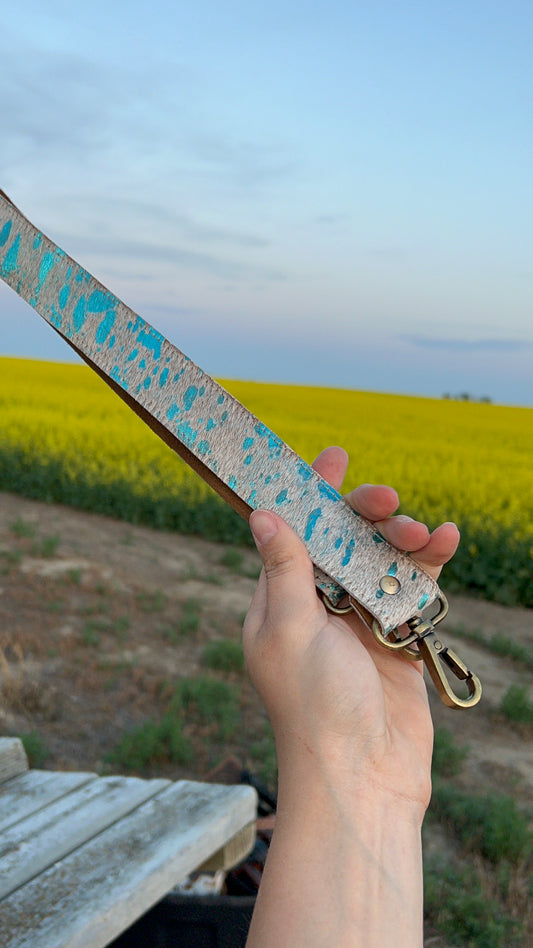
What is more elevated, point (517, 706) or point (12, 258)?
point (12, 258)

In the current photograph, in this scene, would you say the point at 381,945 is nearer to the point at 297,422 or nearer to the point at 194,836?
the point at 194,836

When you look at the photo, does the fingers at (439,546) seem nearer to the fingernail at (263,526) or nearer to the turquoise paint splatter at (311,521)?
the turquoise paint splatter at (311,521)

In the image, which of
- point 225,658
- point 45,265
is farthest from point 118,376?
point 225,658

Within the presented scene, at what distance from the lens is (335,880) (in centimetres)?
104

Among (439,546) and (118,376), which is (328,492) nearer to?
(439,546)

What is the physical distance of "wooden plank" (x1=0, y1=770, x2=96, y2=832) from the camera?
7.13 feet

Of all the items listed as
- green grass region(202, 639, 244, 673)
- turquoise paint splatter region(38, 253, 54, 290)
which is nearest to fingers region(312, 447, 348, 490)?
turquoise paint splatter region(38, 253, 54, 290)

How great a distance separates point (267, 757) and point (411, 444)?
1102 centimetres

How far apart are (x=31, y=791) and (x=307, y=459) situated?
1017cm

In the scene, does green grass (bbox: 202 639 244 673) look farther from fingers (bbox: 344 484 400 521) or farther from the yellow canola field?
fingers (bbox: 344 484 400 521)

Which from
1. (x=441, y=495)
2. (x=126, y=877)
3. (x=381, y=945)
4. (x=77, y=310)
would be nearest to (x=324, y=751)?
(x=381, y=945)

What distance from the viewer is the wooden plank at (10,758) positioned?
7.83ft

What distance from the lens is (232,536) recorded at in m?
9.02

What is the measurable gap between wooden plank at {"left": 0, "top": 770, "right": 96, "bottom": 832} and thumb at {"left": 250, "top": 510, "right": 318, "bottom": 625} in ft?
4.28
